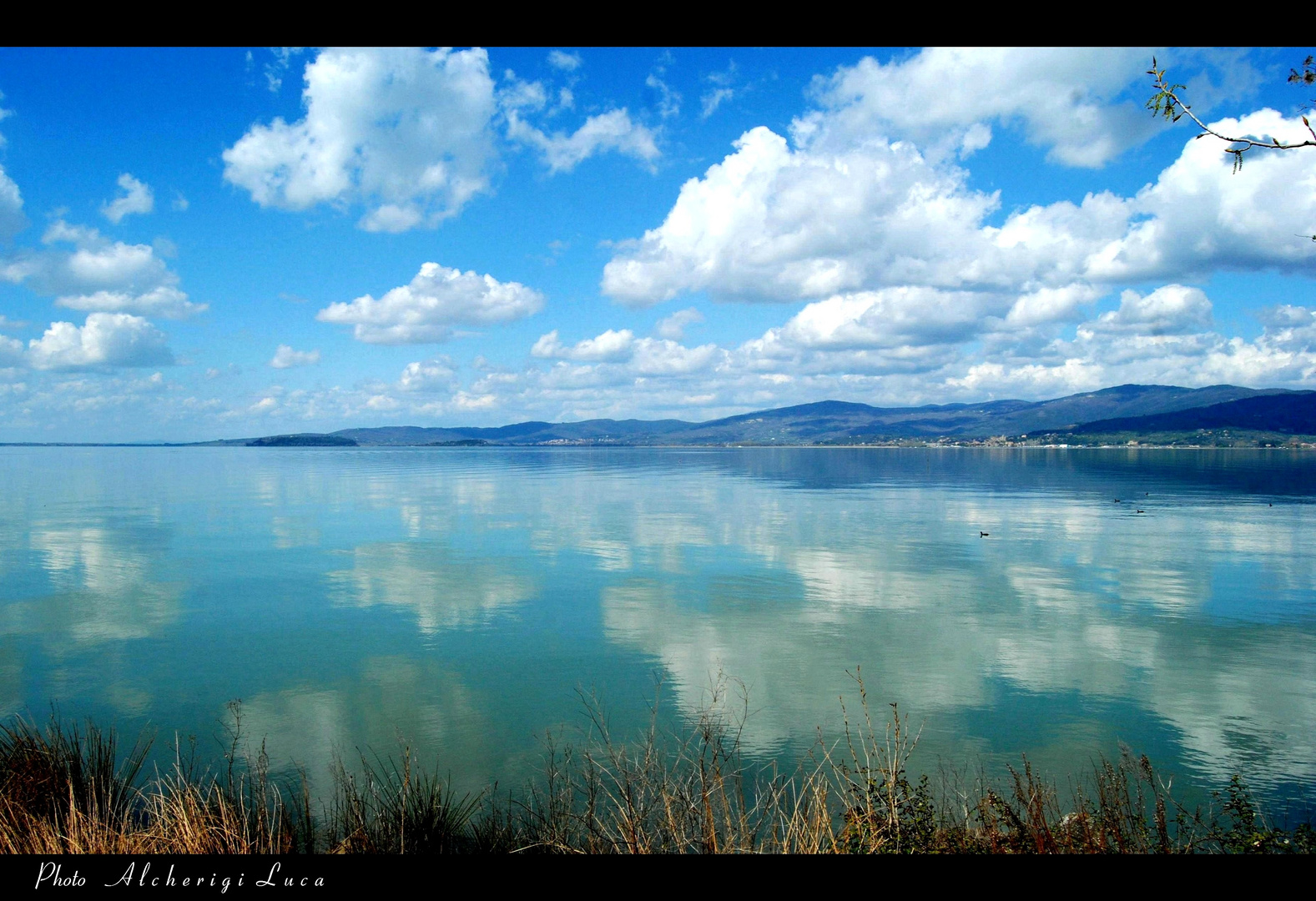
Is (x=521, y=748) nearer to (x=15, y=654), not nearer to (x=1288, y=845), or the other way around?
(x=1288, y=845)

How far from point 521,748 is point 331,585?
14423mm

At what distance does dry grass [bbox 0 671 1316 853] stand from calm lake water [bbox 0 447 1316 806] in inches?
38.5

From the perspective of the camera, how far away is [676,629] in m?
18.3

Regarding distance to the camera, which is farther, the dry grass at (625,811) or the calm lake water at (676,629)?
the calm lake water at (676,629)

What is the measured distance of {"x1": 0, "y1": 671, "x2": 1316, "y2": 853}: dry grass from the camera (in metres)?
5.89

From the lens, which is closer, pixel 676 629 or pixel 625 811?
pixel 625 811

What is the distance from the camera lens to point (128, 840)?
564 centimetres

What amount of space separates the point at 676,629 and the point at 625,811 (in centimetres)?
1092

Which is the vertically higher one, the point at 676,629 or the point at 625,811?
→ the point at 625,811

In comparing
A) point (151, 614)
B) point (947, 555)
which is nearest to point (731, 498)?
point (947, 555)

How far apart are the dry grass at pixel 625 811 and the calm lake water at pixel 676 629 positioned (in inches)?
38.5

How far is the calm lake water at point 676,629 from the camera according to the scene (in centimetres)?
1242
